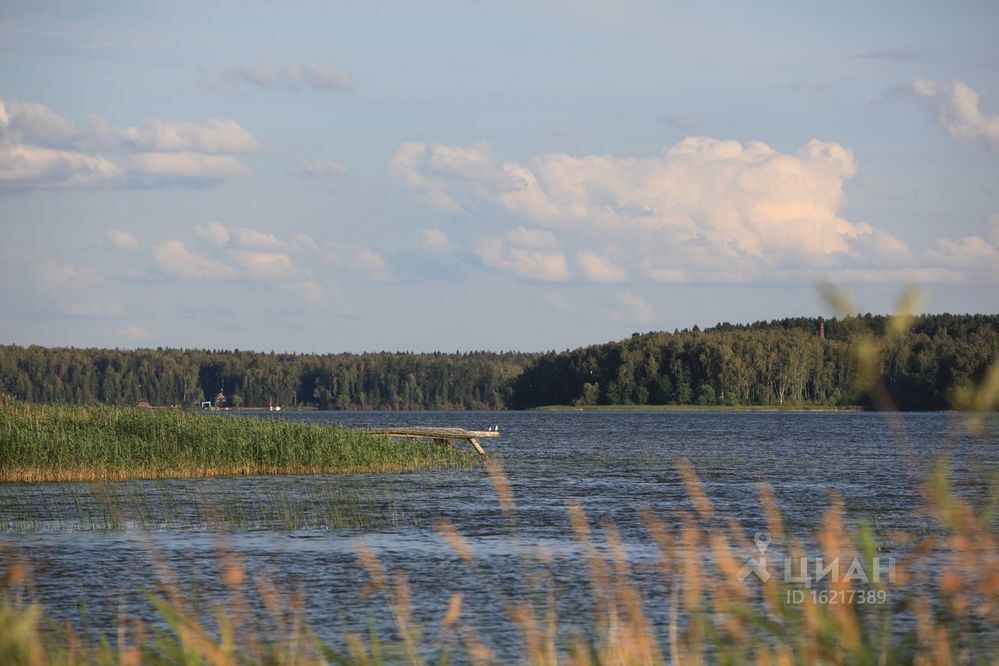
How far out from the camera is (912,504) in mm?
32375

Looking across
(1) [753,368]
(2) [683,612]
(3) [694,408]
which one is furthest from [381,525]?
(1) [753,368]

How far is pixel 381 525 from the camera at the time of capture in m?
26.7

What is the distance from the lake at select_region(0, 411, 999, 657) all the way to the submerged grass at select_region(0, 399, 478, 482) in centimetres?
73

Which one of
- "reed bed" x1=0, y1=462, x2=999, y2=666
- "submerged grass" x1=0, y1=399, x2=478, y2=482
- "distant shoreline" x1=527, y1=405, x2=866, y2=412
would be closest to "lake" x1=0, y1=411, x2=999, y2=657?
"reed bed" x1=0, y1=462, x2=999, y2=666

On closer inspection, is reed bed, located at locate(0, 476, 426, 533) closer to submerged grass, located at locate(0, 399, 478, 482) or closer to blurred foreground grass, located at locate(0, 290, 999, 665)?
submerged grass, located at locate(0, 399, 478, 482)

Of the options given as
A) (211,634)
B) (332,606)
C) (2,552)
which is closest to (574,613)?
(332,606)

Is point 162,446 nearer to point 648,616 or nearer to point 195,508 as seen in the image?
point 195,508

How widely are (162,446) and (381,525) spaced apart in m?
14.0

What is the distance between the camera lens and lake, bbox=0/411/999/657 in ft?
58.0

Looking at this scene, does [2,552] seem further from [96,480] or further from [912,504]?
[912,504]

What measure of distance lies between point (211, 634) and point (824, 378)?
159314mm

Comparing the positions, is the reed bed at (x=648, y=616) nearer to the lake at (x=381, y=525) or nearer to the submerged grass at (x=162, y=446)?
the lake at (x=381, y=525)

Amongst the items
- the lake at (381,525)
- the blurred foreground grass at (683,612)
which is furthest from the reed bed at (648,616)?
the lake at (381,525)

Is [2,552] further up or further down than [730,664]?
further down
